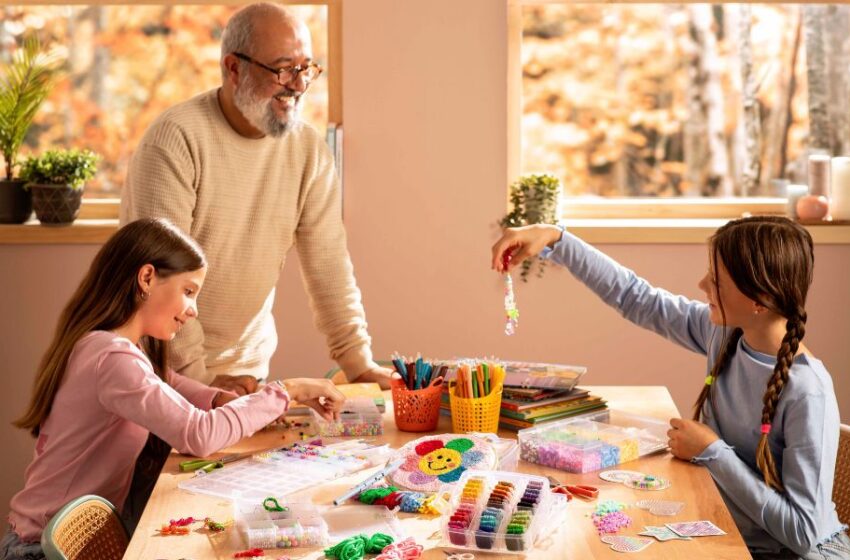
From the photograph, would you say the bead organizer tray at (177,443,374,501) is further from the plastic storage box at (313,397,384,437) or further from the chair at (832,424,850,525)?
the chair at (832,424,850,525)

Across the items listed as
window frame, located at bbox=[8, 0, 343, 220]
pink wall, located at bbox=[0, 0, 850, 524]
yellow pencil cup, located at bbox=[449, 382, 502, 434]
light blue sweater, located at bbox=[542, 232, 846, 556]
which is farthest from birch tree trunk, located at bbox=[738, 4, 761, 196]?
yellow pencil cup, located at bbox=[449, 382, 502, 434]

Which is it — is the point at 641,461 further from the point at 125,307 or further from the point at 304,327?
the point at 304,327

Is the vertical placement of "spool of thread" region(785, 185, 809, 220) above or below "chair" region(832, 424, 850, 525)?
above

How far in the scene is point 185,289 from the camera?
2.25m

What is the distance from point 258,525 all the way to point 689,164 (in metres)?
2.78

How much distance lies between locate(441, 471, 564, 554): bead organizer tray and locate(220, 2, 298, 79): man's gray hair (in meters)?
1.34

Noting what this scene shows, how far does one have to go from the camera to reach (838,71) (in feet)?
12.9

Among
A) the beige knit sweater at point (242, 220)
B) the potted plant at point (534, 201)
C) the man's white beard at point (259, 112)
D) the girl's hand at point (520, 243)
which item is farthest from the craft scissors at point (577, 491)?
the potted plant at point (534, 201)

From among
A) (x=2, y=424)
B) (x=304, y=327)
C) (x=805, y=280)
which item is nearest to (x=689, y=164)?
(x=304, y=327)

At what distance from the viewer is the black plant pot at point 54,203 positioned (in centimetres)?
367

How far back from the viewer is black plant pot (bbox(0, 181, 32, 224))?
3.69m

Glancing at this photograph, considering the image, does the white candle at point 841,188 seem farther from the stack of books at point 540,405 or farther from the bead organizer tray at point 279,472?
the bead organizer tray at point 279,472

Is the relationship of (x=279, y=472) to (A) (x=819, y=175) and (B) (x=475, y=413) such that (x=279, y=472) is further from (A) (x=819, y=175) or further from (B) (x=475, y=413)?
(A) (x=819, y=175)

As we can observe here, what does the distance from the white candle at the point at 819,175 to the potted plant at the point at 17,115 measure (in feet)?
8.38
